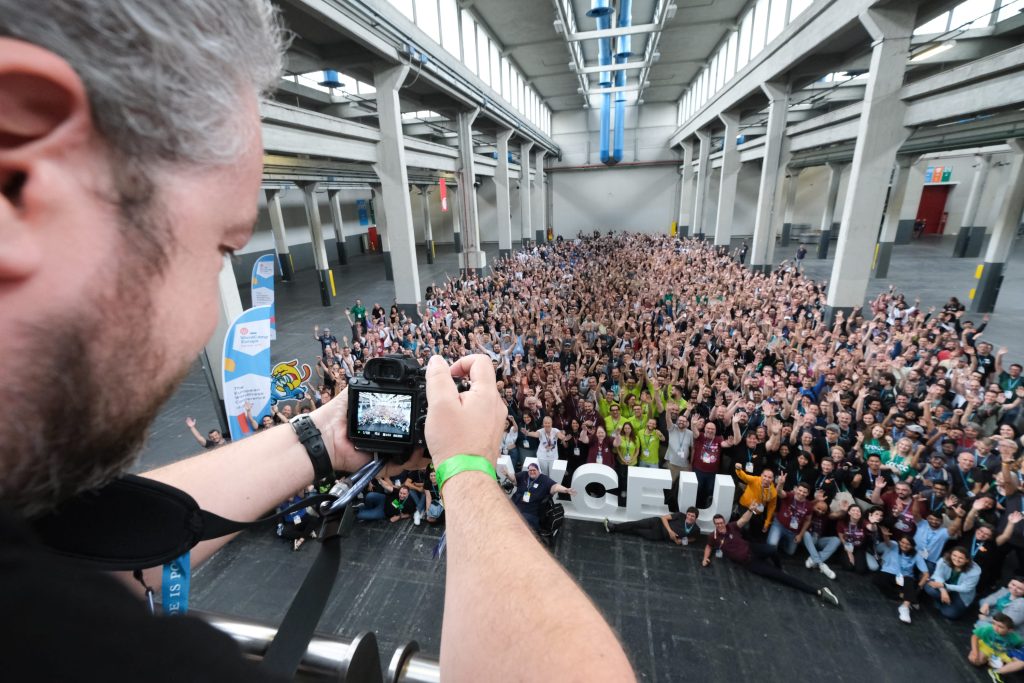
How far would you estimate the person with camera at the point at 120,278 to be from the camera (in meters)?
0.44

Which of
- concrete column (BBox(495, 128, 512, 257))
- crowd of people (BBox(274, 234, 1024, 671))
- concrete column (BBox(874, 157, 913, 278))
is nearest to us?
crowd of people (BBox(274, 234, 1024, 671))

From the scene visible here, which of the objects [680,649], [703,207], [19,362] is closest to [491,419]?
[19,362]

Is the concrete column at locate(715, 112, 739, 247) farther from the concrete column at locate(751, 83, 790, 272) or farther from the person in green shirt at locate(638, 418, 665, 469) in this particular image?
the person in green shirt at locate(638, 418, 665, 469)

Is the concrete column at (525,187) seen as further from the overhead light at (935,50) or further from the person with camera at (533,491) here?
the person with camera at (533,491)

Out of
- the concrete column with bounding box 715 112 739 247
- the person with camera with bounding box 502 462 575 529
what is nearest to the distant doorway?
the concrete column with bounding box 715 112 739 247

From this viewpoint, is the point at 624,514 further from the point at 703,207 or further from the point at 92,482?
the point at 703,207

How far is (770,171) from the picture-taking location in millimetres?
17844

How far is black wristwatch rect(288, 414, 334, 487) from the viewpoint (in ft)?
5.69

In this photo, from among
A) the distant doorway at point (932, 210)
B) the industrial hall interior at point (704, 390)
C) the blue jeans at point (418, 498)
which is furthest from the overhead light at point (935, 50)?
the distant doorway at point (932, 210)

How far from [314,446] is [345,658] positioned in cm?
98

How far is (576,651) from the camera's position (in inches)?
30.9

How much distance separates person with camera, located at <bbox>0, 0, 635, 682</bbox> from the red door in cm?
4818

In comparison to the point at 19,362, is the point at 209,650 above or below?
Answer: below

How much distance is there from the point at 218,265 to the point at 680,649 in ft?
18.9
